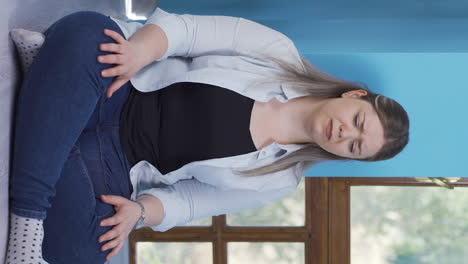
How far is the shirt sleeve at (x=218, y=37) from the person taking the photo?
1.41 m

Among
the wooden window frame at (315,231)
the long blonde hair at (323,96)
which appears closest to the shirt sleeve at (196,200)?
the long blonde hair at (323,96)

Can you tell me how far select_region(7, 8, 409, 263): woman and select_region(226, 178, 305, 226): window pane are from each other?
2.03 metres

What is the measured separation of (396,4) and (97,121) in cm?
117

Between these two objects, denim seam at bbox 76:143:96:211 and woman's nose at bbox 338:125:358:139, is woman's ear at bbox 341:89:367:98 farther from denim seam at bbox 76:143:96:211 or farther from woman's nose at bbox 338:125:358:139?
denim seam at bbox 76:143:96:211

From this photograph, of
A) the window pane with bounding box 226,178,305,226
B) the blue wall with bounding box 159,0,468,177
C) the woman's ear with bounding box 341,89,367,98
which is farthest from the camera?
the window pane with bounding box 226,178,305,226

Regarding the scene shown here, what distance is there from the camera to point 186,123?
1463 mm

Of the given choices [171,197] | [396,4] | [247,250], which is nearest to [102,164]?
[171,197]

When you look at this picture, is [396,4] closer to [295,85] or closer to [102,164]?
[295,85]

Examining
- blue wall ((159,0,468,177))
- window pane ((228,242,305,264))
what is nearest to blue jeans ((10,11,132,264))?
blue wall ((159,0,468,177))

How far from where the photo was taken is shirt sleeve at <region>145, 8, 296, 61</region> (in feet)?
4.63

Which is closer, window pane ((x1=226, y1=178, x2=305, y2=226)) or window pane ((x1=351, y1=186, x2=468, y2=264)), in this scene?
window pane ((x1=351, y1=186, x2=468, y2=264))

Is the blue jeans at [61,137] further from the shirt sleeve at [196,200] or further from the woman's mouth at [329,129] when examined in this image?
the woman's mouth at [329,129]

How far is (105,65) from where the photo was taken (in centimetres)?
117

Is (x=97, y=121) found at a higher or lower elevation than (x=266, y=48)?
lower
